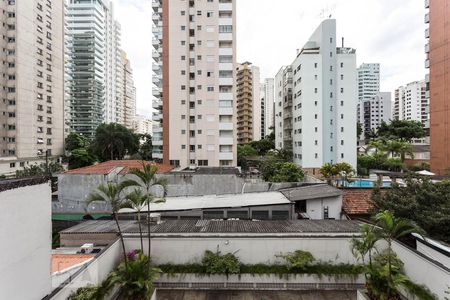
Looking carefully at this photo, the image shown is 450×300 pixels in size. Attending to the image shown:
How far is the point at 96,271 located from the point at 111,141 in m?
52.9

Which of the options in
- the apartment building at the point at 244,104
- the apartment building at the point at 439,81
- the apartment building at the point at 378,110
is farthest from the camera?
the apartment building at the point at 378,110

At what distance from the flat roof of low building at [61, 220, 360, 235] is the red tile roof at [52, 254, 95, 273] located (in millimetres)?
2076

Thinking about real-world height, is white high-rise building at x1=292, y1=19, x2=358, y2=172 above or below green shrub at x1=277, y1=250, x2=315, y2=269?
above

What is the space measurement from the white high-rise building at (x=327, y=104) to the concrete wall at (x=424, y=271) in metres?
36.6

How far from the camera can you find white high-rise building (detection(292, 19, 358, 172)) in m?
46.6

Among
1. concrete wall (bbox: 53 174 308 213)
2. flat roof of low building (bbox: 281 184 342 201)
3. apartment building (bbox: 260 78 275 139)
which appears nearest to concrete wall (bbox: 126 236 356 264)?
flat roof of low building (bbox: 281 184 342 201)

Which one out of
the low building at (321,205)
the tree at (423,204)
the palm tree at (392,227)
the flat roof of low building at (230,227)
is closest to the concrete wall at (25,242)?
the flat roof of low building at (230,227)

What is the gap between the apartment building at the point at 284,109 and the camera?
185ft

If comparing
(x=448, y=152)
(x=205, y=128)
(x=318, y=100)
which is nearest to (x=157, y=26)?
(x=205, y=128)

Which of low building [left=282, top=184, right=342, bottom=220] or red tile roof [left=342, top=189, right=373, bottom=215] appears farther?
low building [left=282, top=184, right=342, bottom=220]

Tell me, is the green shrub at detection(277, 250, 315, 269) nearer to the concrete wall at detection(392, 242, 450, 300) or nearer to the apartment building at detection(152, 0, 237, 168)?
the concrete wall at detection(392, 242, 450, 300)

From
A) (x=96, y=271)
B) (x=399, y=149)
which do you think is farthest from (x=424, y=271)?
(x=399, y=149)

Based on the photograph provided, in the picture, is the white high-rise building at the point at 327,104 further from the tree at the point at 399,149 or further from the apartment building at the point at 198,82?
the apartment building at the point at 198,82

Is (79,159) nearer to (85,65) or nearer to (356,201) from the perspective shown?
(356,201)
